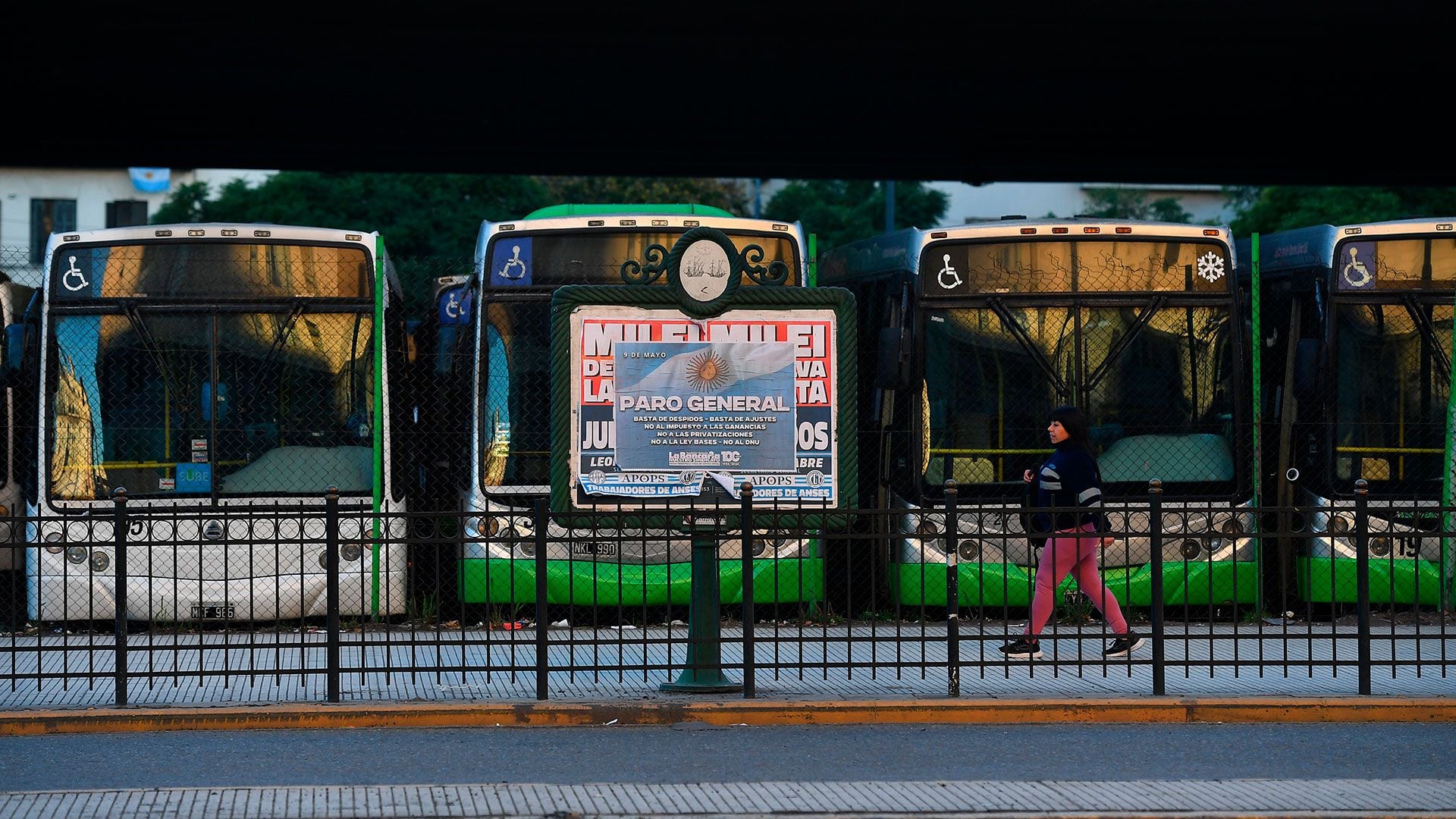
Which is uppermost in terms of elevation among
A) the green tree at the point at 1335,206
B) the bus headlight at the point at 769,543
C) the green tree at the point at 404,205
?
the green tree at the point at 404,205

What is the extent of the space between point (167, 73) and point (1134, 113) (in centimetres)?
1050

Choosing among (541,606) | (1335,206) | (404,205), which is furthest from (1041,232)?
(404,205)

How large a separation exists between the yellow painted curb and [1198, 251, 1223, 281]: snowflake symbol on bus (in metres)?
4.74

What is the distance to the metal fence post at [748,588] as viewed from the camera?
9945mm

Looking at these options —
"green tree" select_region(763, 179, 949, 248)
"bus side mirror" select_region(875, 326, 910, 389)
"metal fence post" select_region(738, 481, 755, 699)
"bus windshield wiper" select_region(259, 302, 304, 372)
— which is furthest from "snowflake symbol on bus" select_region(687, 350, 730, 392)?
"green tree" select_region(763, 179, 949, 248)

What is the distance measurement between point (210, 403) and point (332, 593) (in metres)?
4.00

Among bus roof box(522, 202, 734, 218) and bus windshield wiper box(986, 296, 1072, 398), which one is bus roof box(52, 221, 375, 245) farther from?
bus windshield wiper box(986, 296, 1072, 398)

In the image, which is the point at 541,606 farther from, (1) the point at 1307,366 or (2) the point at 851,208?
(2) the point at 851,208

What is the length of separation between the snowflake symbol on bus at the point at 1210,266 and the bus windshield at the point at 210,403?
6277mm

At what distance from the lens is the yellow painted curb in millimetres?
9398

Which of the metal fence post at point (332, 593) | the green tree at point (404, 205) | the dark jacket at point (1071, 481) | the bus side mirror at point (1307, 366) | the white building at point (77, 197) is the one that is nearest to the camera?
the metal fence post at point (332, 593)

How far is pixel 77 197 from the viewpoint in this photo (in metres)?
58.8

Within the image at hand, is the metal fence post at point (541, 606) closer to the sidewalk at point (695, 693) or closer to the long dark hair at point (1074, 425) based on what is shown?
the sidewalk at point (695, 693)

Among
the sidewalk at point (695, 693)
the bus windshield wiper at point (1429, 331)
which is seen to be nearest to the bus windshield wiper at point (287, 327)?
the sidewalk at point (695, 693)
